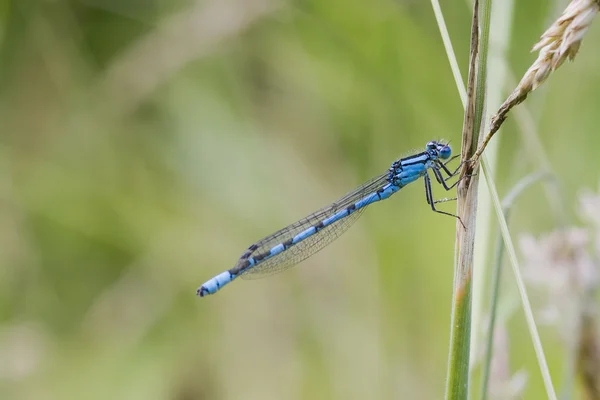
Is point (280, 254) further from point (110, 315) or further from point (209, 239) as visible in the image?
point (110, 315)

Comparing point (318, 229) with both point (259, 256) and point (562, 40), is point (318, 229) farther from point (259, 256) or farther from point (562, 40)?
point (562, 40)

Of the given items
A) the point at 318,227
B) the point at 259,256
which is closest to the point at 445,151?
the point at 318,227

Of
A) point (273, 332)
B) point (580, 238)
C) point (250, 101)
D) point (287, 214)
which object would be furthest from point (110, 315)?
point (580, 238)

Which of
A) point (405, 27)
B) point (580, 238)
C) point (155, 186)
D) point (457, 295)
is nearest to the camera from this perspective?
→ point (457, 295)

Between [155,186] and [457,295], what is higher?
[155,186]

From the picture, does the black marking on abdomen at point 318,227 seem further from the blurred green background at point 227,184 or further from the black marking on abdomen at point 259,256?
the blurred green background at point 227,184

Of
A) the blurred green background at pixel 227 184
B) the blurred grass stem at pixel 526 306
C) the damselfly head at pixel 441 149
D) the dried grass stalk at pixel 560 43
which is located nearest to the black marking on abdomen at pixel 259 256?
the blurred green background at pixel 227 184

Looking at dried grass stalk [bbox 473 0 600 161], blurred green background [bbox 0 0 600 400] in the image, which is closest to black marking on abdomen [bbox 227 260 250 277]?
blurred green background [bbox 0 0 600 400]
